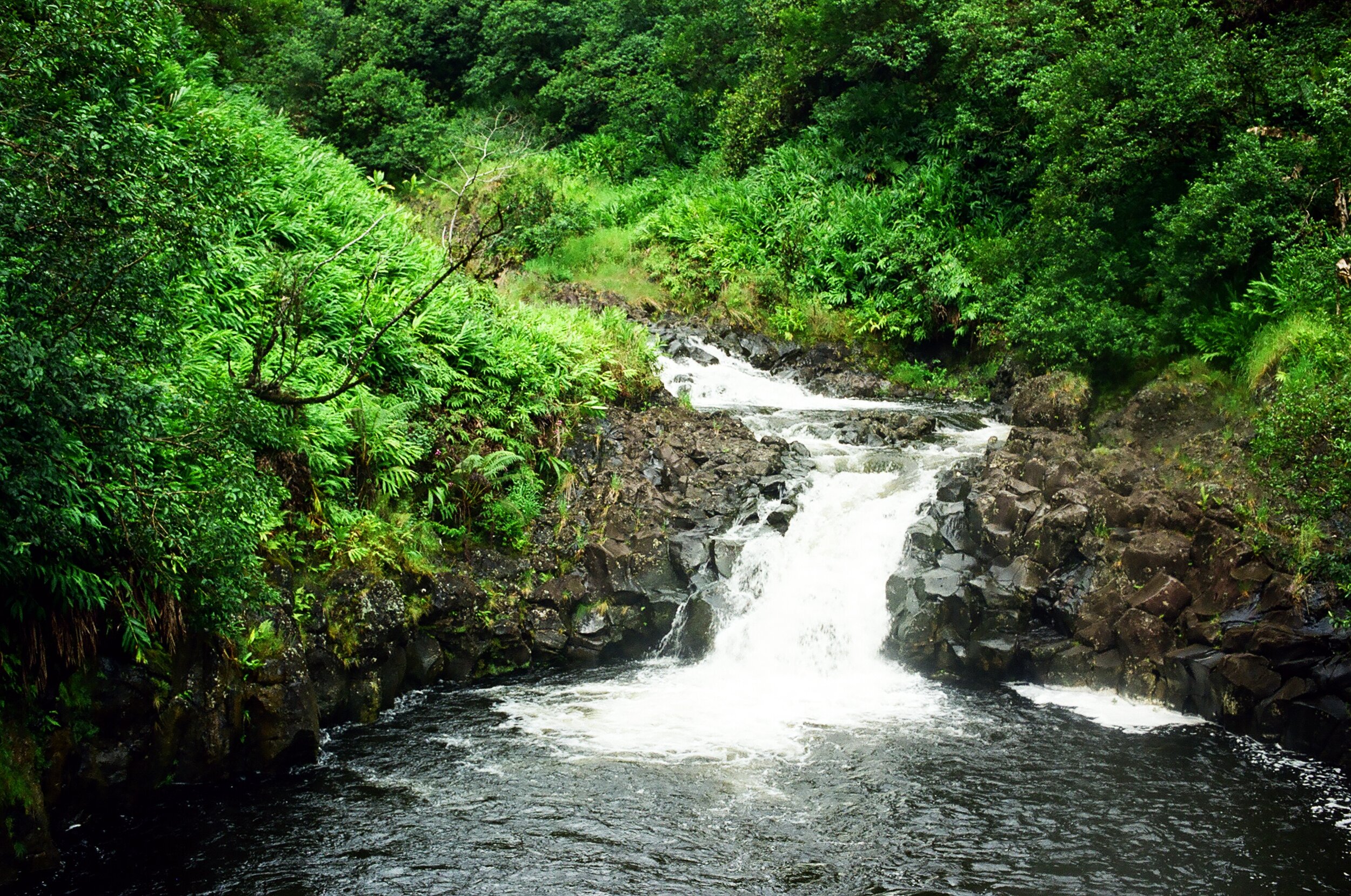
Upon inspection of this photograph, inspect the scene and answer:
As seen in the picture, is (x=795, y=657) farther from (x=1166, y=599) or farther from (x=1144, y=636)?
(x=1166, y=599)

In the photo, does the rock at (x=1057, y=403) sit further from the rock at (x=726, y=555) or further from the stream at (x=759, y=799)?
the rock at (x=726, y=555)

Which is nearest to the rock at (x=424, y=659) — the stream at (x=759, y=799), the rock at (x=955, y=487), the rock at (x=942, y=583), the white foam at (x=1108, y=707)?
the stream at (x=759, y=799)

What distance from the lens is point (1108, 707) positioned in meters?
10.5

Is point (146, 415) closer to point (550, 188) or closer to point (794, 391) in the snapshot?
point (794, 391)

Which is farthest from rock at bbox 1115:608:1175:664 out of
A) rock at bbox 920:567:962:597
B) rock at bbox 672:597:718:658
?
rock at bbox 672:597:718:658

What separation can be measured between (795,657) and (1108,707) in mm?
3543

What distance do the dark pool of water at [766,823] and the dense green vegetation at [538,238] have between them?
6.06ft

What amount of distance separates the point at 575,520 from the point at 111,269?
303 inches

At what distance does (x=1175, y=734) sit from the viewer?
9.76 meters

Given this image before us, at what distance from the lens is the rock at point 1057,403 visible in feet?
51.8

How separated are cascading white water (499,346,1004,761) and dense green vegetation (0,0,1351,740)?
288 cm

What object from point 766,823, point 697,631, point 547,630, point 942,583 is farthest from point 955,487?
point 766,823

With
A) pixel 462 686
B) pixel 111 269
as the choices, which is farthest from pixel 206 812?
pixel 111 269

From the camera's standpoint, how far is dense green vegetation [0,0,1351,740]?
652cm
